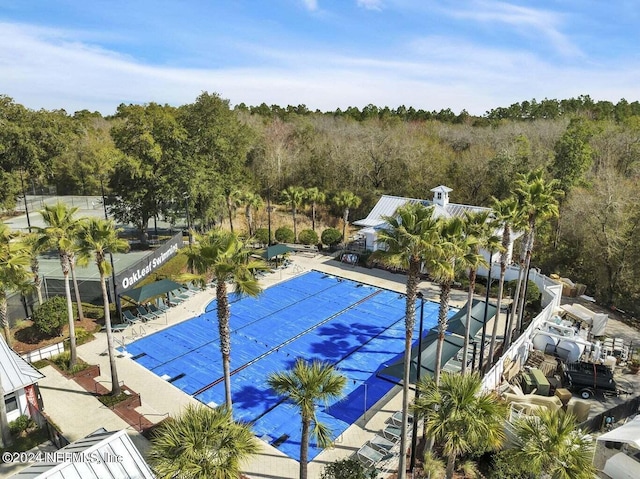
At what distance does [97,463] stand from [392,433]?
34.7ft

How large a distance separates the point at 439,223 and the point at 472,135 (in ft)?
171

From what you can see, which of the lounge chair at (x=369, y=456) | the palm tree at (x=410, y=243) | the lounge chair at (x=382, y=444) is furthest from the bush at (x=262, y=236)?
the palm tree at (x=410, y=243)

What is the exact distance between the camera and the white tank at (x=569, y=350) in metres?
A: 22.2

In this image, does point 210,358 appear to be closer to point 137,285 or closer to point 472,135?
point 137,285

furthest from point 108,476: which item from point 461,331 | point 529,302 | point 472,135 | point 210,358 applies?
point 472,135

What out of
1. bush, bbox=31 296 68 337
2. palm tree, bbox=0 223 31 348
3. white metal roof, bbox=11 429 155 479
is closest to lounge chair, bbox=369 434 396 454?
white metal roof, bbox=11 429 155 479

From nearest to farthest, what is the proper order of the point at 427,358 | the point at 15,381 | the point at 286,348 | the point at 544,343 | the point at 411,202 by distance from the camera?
the point at 15,381, the point at 427,358, the point at 544,343, the point at 286,348, the point at 411,202

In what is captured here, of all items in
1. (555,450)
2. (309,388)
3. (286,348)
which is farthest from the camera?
(286,348)

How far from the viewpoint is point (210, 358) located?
22766mm

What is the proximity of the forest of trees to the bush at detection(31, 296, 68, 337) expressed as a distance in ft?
42.8

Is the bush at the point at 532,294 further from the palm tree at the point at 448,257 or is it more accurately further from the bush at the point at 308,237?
the bush at the point at 308,237

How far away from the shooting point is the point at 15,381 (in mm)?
16156

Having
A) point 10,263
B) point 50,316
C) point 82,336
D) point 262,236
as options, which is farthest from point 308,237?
point 10,263

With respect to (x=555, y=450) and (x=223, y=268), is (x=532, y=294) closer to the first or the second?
(x=555, y=450)
